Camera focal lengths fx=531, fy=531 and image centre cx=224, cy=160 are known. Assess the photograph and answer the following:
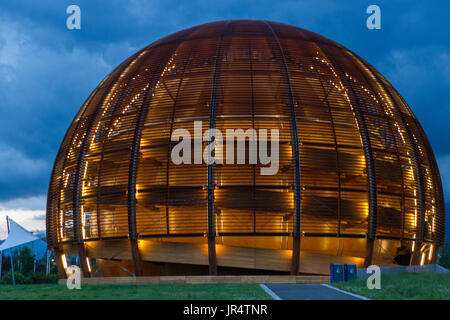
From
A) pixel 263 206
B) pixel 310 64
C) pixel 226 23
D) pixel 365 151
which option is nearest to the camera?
pixel 263 206

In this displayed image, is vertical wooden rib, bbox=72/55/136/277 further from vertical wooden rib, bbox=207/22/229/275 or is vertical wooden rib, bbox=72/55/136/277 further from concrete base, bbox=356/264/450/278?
concrete base, bbox=356/264/450/278

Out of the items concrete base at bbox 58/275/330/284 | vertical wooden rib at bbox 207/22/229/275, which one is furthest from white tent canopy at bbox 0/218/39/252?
vertical wooden rib at bbox 207/22/229/275

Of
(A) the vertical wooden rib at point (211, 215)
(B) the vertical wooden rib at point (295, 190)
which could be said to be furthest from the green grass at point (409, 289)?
(A) the vertical wooden rib at point (211, 215)

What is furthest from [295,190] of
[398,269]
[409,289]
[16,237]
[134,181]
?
[16,237]

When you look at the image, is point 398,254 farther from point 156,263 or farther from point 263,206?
point 156,263

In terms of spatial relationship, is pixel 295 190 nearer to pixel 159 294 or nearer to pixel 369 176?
pixel 369 176

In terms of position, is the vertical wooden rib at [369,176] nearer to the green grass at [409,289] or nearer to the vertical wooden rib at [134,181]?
the green grass at [409,289]

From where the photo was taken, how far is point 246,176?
25.3m

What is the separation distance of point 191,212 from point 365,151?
9.33 m

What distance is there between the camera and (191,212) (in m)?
25.5

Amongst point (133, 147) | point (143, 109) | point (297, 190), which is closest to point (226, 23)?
point (143, 109)

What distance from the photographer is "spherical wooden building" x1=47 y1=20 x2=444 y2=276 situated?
25.3 meters

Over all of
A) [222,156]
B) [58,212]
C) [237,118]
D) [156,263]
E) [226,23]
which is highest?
[226,23]

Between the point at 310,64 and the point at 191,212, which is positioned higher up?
the point at 310,64
